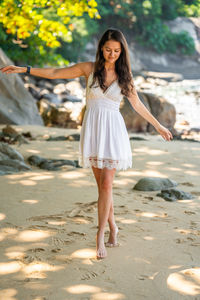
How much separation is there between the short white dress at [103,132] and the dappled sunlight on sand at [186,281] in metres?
0.88

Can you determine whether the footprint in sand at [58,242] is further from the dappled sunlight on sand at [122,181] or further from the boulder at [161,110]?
the boulder at [161,110]

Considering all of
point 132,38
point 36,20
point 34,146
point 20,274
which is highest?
point 132,38

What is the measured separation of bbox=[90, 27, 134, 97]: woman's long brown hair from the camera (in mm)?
3291

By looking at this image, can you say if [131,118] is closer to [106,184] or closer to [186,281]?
[106,184]

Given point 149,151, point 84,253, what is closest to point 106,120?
point 84,253

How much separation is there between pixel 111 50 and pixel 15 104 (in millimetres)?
7939

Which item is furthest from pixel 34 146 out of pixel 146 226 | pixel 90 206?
pixel 146 226

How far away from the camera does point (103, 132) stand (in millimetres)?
3230

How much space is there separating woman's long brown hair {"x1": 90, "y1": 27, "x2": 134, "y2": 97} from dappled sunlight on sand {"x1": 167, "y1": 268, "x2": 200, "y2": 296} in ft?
4.48

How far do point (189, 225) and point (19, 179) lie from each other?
239cm

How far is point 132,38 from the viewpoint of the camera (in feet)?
133

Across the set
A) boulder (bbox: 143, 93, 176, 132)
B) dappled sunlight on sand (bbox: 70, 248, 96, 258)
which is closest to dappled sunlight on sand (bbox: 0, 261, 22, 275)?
dappled sunlight on sand (bbox: 70, 248, 96, 258)

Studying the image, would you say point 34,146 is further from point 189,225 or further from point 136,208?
point 189,225

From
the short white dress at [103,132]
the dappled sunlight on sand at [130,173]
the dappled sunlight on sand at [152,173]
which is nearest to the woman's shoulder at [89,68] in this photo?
the short white dress at [103,132]
